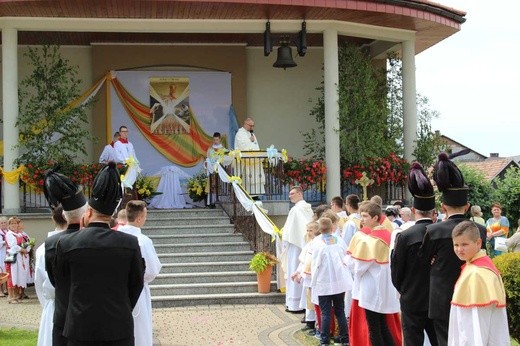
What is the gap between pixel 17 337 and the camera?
11.6m

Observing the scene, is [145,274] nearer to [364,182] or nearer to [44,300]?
[44,300]

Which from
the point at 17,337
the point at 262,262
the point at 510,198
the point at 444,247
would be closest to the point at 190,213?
the point at 262,262

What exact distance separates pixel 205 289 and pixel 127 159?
168 inches

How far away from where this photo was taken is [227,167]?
734 inches

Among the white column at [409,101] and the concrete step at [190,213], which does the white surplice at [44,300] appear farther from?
the white column at [409,101]

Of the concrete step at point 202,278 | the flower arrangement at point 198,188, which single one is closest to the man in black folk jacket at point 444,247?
the concrete step at point 202,278

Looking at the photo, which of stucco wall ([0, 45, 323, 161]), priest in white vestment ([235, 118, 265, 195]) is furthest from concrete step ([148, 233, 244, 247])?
stucco wall ([0, 45, 323, 161])

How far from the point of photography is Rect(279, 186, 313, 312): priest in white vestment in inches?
533

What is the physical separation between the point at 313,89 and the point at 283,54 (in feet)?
14.0

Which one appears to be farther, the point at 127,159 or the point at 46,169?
the point at 127,159

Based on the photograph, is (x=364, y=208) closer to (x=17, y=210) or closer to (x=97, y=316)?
(x=97, y=316)

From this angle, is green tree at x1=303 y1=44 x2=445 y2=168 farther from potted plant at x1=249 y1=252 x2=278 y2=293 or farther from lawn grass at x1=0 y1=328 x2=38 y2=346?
lawn grass at x1=0 y1=328 x2=38 y2=346

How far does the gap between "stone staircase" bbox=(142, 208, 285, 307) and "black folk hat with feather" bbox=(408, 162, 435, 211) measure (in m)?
7.25

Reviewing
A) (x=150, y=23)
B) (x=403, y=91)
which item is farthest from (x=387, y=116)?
(x=150, y=23)
